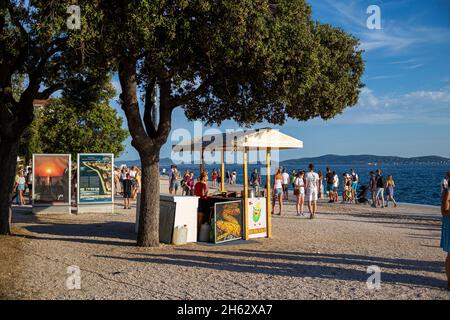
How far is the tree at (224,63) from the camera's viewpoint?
29.6 feet

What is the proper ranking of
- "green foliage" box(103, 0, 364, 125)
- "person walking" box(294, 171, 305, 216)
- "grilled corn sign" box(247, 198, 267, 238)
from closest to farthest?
"green foliage" box(103, 0, 364, 125) → "grilled corn sign" box(247, 198, 267, 238) → "person walking" box(294, 171, 305, 216)

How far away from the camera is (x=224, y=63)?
32.6ft

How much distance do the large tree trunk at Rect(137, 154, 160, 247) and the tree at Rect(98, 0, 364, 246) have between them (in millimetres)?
24

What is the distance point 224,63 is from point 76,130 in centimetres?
2352

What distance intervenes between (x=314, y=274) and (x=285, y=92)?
3.91 metres

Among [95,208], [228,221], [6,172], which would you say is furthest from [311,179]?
[6,172]

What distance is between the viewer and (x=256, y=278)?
25.8ft

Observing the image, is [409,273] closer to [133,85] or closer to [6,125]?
[133,85]

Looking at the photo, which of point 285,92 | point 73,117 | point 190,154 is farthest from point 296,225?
point 73,117

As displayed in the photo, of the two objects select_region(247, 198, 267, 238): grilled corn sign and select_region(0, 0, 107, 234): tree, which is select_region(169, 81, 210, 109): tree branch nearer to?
select_region(0, 0, 107, 234): tree

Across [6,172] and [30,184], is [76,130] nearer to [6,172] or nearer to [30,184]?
[30,184]

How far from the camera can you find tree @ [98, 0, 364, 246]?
9008mm

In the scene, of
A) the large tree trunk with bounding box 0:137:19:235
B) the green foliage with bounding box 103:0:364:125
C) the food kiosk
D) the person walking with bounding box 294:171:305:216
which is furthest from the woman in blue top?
the large tree trunk with bounding box 0:137:19:235
